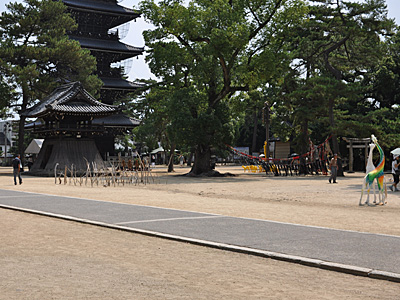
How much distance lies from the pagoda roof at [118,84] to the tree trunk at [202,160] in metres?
17.6

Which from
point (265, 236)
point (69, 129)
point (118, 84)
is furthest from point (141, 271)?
point (118, 84)

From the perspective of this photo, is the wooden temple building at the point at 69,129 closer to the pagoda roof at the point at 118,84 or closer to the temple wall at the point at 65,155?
the temple wall at the point at 65,155

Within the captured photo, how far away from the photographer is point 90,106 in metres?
38.6

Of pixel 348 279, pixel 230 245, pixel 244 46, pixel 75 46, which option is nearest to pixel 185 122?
pixel 244 46

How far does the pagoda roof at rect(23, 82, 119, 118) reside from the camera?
1432 inches

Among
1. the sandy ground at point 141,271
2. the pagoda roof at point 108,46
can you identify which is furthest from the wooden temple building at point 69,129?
the sandy ground at point 141,271

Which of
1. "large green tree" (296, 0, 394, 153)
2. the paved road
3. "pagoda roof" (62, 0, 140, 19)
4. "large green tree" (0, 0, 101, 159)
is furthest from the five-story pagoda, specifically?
the paved road

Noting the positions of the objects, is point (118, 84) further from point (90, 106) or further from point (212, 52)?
point (212, 52)

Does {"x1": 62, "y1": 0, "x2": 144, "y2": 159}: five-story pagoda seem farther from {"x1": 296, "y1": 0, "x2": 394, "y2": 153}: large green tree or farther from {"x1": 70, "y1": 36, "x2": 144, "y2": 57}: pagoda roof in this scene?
{"x1": 296, "y1": 0, "x2": 394, "y2": 153}: large green tree

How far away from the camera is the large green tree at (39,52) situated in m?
41.2

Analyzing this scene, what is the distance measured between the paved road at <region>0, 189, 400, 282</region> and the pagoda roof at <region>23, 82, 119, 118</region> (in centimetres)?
2369

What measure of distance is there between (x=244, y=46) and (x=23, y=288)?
31678 mm

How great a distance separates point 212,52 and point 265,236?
25.7 meters

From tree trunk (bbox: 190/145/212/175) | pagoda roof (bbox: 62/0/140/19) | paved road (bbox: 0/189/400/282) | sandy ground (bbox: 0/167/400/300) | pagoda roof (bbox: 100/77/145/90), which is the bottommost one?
sandy ground (bbox: 0/167/400/300)
